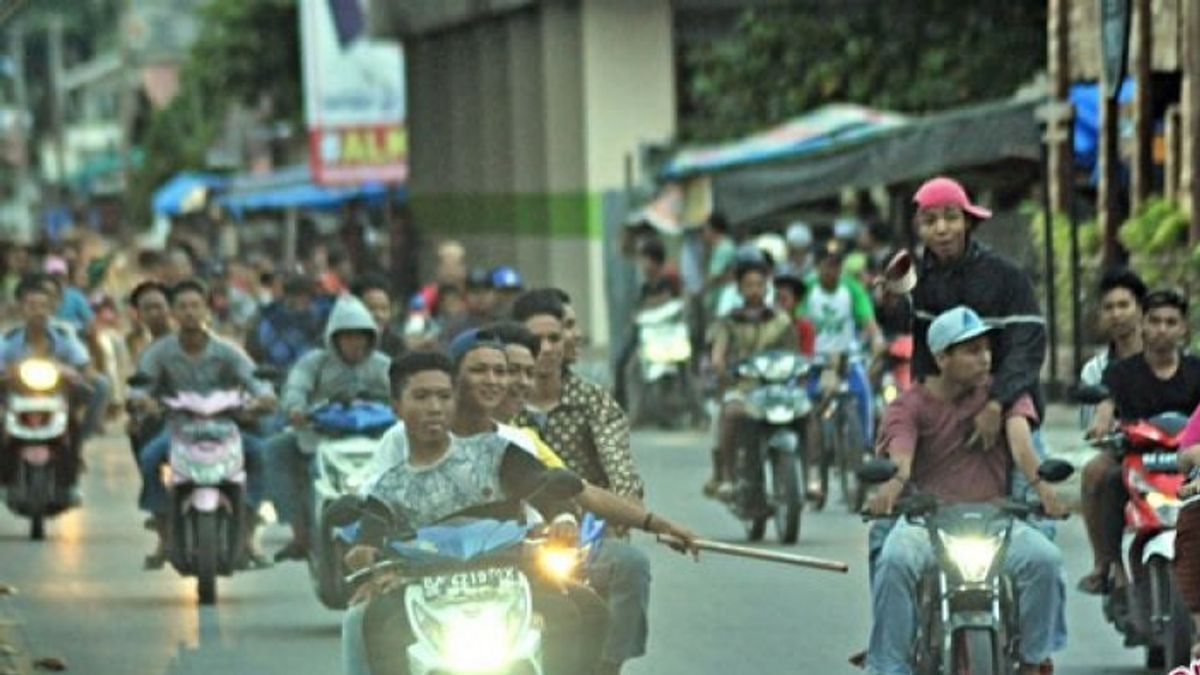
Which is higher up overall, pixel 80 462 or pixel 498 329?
pixel 498 329

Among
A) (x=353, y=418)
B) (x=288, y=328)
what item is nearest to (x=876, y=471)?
(x=353, y=418)

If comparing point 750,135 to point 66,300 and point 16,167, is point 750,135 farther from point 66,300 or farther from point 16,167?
point 16,167

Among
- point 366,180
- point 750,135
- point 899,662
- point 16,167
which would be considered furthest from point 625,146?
point 16,167

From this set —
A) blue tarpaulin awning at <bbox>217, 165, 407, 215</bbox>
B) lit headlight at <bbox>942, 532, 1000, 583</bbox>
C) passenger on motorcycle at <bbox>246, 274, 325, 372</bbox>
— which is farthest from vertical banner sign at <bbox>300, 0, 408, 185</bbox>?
lit headlight at <bbox>942, 532, 1000, 583</bbox>

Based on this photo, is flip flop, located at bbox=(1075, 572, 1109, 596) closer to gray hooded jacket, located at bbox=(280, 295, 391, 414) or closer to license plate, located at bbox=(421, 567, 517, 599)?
gray hooded jacket, located at bbox=(280, 295, 391, 414)

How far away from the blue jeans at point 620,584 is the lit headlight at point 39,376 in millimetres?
10364

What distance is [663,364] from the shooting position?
96.3 ft

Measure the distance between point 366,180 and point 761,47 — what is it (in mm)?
14610

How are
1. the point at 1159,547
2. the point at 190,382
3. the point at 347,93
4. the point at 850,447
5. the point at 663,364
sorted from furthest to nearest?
the point at 347,93 < the point at 663,364 < the point at 850,447 < the point at 190,382 < the point at 1159,547

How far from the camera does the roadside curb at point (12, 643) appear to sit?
12.3 metres

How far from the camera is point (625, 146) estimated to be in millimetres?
43406

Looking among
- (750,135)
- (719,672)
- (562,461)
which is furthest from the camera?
(750,135)

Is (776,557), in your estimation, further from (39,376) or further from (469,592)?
(39,376)

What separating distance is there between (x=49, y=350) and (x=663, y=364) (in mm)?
9145
